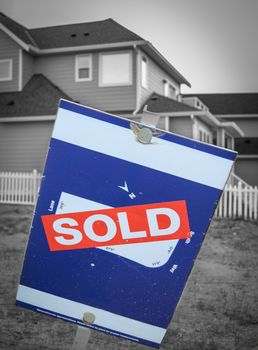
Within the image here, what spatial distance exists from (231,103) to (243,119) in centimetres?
246

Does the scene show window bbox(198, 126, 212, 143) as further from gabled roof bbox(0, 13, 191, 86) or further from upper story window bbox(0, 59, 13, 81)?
upper story window bbox(0, 59, 13, 81)

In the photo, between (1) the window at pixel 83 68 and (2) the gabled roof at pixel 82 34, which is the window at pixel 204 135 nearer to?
(2) the gabled roof at pixel 82 34

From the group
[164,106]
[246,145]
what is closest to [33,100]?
[164,106]

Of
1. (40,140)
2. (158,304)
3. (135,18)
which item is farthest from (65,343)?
(135,18)

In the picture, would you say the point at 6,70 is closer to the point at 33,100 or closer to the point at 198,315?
the point at 33,100

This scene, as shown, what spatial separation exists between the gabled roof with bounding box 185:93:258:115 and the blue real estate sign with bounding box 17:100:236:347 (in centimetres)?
4020

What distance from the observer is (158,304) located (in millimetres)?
1698

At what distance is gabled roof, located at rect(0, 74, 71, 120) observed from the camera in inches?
781

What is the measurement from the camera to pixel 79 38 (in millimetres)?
21500

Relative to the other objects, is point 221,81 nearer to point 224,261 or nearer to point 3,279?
point 224,261

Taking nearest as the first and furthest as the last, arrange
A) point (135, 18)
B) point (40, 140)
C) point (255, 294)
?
1. point (255, 294)
2. point (40, 140)
3. point (135, 18)

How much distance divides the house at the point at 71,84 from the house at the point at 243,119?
39.3ft

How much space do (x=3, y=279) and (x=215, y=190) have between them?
5.82 m

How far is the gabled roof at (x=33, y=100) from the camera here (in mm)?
19828
